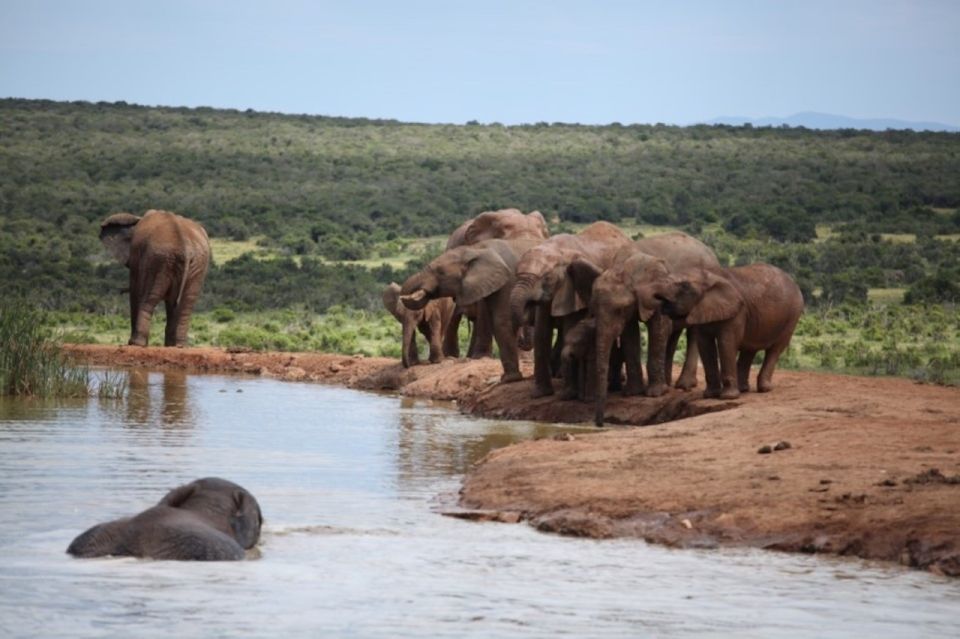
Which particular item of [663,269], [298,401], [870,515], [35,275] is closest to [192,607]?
[870,515]

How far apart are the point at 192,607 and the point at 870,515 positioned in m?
4.40

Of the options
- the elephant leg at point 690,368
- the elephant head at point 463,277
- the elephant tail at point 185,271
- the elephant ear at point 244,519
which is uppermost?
the elephant head at point 463,277

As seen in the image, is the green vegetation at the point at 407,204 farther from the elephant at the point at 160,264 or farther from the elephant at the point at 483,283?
the elephant at the point at 483,283

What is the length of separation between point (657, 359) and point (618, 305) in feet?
4.03

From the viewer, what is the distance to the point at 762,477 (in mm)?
12570

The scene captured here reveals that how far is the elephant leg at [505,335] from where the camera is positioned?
20703 mm

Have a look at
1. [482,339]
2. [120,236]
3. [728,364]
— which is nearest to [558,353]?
[728,364]

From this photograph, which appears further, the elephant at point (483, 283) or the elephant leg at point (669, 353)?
the elephant at point (483, 283)

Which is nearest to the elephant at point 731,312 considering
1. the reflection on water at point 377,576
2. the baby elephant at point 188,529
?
the reflection on water at point 377,576

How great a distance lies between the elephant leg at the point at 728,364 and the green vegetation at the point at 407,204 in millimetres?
6570

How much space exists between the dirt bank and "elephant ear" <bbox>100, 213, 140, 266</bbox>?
500 inches

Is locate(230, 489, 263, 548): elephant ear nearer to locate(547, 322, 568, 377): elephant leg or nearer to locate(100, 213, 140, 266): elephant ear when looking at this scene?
locate(547, 322, 568, 377): elephant leg

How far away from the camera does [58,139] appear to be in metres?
83.1

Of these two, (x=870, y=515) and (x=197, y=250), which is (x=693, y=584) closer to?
(x=870, y=515)
